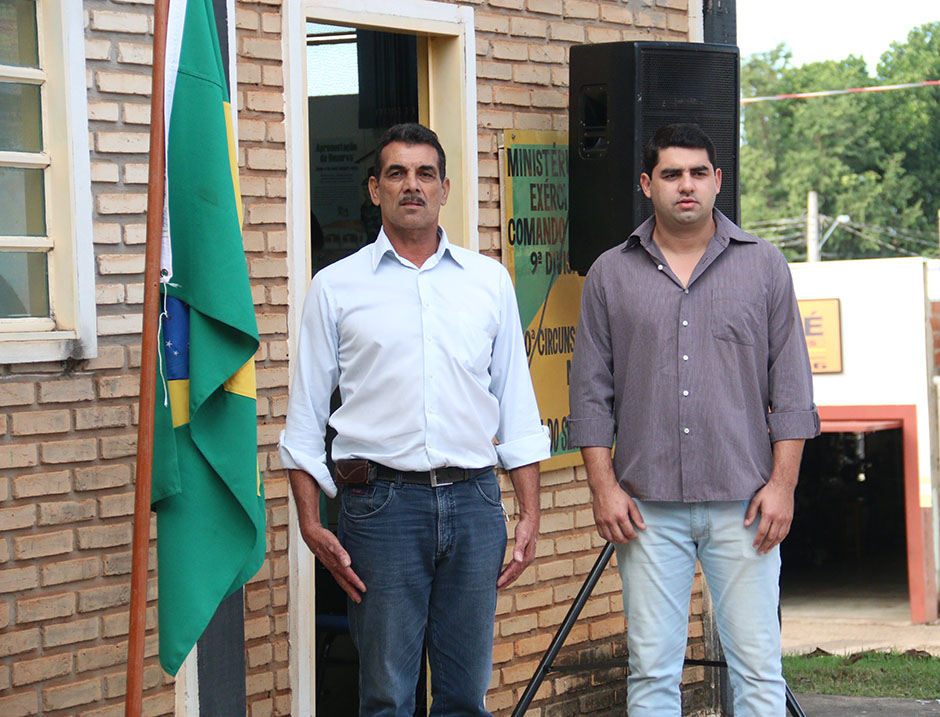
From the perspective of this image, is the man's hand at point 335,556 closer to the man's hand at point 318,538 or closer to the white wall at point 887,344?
the man's hand at point 318,538

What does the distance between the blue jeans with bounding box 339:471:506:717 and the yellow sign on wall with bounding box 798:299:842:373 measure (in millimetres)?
15121

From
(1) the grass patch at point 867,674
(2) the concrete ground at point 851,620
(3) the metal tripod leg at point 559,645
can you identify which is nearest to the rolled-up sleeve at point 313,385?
(3) the metal tripod leg at point 559,645

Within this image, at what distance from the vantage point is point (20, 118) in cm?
417

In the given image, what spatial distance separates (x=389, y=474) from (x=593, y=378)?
774 mm

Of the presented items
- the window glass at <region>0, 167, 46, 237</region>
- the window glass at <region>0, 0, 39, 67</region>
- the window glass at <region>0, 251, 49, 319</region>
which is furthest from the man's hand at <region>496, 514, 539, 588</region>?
the window glass at <region>0, 0, 39, 67</region>

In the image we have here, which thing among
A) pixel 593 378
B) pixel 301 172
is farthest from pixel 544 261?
pixel 593 378

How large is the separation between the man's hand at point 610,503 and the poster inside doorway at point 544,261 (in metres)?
1.64

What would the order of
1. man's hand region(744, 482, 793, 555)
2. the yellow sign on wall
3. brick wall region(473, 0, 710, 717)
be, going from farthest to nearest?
the yellow sign on wall
brick wall region(473, 0, 710, 717)
man's hand region(744, 482, 793, 555)

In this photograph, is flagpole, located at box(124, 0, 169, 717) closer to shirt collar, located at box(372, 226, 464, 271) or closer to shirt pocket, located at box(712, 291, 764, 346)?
shirt collar, located at box(372, 226, 464, 271)

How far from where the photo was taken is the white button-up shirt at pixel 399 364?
3525 millimetres

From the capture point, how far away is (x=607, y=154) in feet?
17.6

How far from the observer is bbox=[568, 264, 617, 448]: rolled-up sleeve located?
3977 mm

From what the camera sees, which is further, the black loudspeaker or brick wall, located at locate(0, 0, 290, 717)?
the black loudspeaker

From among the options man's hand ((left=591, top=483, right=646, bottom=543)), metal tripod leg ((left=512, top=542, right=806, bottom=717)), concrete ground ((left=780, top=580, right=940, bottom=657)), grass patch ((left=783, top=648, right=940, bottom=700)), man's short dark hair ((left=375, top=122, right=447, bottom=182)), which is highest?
man's short dark hair ((left=375, top=122, right=447, bottom=182))
